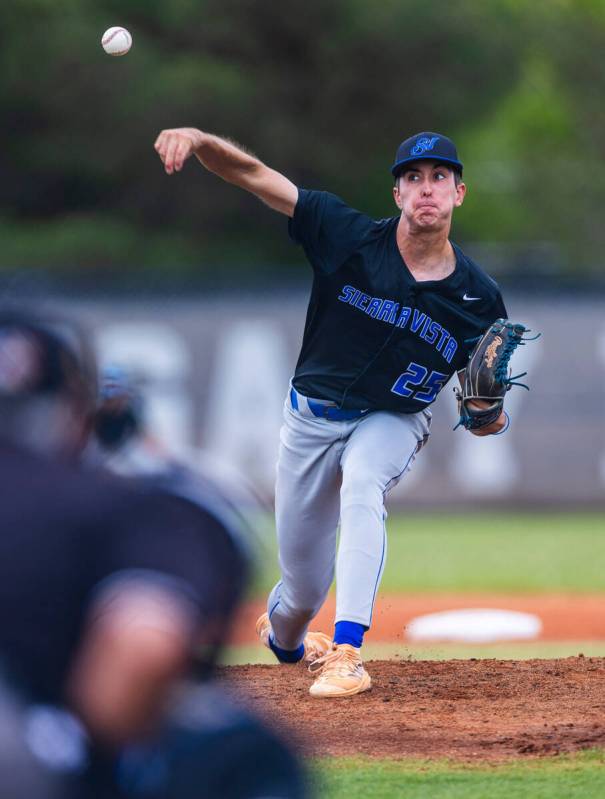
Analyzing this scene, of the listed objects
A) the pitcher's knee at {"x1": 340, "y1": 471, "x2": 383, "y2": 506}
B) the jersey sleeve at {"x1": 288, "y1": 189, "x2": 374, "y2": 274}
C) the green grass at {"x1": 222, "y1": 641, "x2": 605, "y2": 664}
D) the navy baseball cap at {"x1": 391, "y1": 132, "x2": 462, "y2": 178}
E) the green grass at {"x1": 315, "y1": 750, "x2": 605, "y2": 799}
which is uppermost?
the navy baseball cap at {"x1": 391, "y1": 132, "x2": 462, "y2": 178}

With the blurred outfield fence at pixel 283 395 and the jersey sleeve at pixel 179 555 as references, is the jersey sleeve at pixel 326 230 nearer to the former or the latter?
the jersey sleeve at pixel 179 555

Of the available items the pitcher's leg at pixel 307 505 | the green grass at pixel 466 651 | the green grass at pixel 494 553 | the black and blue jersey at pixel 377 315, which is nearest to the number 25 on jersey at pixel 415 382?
the black and blue jersey at pixel 377 315

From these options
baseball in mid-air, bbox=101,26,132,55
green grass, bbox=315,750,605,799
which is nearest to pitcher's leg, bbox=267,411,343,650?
green grass, bbox=315,750,605,799

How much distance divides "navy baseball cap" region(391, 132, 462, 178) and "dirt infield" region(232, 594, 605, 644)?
2.94 meters

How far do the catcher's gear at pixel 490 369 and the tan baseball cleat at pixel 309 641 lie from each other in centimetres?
112

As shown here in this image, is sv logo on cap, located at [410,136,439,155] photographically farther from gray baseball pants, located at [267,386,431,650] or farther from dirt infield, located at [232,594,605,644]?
dirt infield, located at [232,594,605,644]

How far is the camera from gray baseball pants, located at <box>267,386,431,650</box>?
4.50 meters

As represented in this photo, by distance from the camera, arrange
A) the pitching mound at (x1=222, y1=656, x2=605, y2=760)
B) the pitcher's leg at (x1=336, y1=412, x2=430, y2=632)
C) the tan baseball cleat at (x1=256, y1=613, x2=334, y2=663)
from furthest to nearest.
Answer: the tan baseball cleat at (x1=256, y1=613, x2=334, y2=663)
the pitcher's leg at (x1=336, y1=412, x2=430, y2=632)
the pitching mound at (x1=222, y1=656, x2=605, y2=760)

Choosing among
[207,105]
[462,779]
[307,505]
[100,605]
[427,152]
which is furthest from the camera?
[207,105]

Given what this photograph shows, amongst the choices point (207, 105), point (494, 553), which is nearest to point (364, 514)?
point (494, 553)

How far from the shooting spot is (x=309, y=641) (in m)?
5.48

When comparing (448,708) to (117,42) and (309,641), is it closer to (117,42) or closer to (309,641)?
(309,641)

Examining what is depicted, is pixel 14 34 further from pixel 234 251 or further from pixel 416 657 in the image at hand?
pixel 416 657

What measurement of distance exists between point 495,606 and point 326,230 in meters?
4.18
